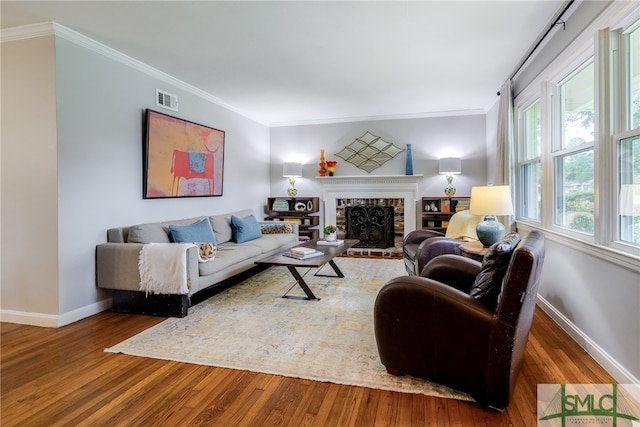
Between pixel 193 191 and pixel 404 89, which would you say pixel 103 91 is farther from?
pixel 404 89

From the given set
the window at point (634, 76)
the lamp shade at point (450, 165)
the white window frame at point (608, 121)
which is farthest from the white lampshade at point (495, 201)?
the lamp shade at point (450, 165)

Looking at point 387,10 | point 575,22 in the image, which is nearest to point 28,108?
point 387,10

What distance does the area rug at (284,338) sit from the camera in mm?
2086

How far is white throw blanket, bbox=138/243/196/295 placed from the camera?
9.73ft

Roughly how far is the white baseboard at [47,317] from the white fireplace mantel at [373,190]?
413 cm

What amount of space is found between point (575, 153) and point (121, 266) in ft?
13.4

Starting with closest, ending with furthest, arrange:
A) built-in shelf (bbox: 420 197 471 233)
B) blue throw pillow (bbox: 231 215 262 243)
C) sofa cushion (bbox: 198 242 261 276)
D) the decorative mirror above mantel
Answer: sofa cushion (bbox: 198 242 261 276), blue throw pillow (bbox: 231 215 262 243), built-in shelf (bbox: 420 197 471 233), the decorative mirror above mantel

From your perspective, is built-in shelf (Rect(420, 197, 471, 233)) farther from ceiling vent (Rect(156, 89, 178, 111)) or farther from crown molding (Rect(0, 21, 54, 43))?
crown molding (Rect(0, 21, 54, 43))

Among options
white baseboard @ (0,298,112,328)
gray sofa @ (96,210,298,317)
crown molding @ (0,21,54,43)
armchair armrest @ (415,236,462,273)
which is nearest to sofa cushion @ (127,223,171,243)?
gray sofa @ (96,210,298,317)

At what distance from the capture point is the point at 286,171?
20.9ft

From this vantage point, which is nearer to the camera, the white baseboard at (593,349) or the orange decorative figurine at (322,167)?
the white baseboard at (593,349)

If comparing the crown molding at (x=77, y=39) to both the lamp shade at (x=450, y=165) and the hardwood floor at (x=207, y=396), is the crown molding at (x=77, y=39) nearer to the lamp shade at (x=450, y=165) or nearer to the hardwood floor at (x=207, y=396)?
the hardwood floor at (x=207, y=396)

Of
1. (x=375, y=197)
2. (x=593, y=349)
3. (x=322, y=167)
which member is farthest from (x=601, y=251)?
(x=322, y=167)

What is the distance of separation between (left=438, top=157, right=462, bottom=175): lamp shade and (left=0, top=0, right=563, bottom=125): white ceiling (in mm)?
1148
